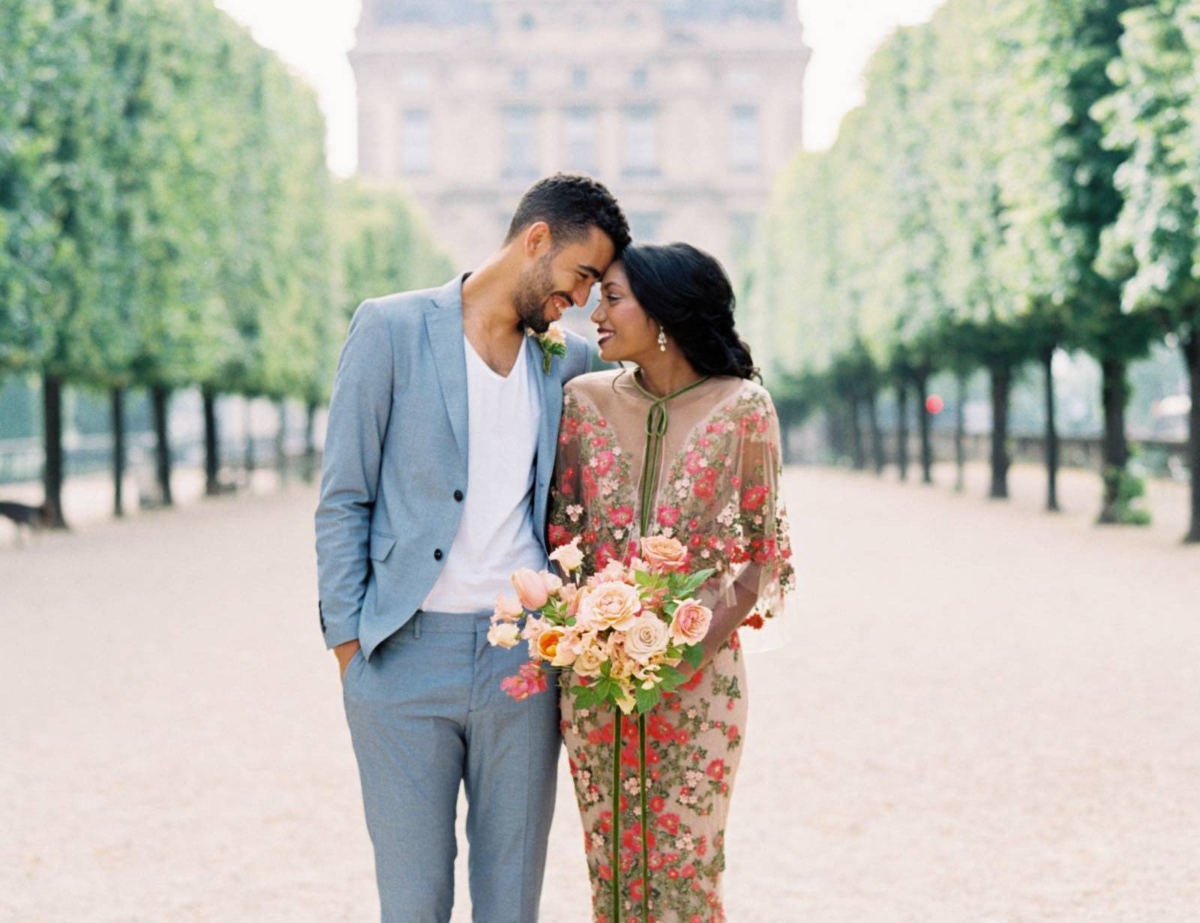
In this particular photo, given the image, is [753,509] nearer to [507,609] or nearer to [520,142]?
[507,609]

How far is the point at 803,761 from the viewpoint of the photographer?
22.8 feet

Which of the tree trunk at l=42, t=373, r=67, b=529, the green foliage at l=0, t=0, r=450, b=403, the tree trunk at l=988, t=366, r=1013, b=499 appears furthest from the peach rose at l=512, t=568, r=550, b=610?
the tree trunk at l=988, t=366, r=1013, b=499

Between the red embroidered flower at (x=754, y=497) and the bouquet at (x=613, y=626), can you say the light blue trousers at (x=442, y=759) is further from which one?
the red embroidered flower at (x=754, y=497)

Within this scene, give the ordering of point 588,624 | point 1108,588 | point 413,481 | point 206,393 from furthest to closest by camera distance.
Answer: point 206,393 → point 1108,588 → point 413,481 → point 588,624

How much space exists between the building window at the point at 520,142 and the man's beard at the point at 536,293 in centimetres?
8943

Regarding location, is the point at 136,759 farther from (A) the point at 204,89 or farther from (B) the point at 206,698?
(A) the point at 204,89

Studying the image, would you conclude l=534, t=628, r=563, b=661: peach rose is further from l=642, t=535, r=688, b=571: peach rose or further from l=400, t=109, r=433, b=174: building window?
l=400, t=109, r=433, b=174: building window

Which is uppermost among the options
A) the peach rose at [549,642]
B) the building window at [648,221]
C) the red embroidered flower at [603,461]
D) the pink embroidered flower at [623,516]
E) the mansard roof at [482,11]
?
the mansard roof at [482,11]

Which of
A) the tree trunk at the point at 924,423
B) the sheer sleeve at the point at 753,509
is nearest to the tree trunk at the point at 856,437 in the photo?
the tree trunk at the point at 924,423

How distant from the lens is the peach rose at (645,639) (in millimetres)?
2939

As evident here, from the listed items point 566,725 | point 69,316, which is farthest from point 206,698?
point 69,316

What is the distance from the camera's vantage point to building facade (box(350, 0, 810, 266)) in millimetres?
89688

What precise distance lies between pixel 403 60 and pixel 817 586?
274 ft

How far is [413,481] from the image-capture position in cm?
316
